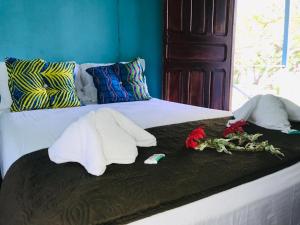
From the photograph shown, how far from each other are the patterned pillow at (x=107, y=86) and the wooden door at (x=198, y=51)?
0.79m

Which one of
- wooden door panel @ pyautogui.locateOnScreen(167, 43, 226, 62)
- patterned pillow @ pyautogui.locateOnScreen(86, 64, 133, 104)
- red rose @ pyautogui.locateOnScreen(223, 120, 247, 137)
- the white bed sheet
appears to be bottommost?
the white bed sheet

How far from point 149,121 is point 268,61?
5.73m

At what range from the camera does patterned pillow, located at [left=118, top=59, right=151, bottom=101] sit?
2.77 metres

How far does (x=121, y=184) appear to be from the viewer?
0.95m

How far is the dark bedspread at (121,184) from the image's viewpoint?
82 centimetres

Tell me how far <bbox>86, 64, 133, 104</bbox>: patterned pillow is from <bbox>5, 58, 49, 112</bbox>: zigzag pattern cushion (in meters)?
0.48

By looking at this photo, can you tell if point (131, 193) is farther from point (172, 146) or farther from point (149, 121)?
point (149, 121)

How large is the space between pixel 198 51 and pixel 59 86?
67.7 inches

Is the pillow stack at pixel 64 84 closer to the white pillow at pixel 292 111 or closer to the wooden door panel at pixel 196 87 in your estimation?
the wooden door panel at pixel 196 87

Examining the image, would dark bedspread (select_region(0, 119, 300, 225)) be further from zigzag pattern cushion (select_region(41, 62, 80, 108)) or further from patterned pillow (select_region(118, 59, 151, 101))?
patterned pillow (select_region(118, 59, 151, 101))

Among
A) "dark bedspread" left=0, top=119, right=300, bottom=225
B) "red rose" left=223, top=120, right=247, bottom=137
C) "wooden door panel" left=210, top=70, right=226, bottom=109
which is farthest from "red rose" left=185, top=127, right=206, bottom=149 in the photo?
"wooden door panel" left=210, top=70, right=226, bottom=109

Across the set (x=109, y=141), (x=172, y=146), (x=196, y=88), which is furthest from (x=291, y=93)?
(x=109, y=141)

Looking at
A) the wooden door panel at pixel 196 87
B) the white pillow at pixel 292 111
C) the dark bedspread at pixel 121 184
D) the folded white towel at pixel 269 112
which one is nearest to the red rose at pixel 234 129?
the folded white towel at pixel 269 112

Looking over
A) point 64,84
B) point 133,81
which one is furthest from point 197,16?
point 64,84
